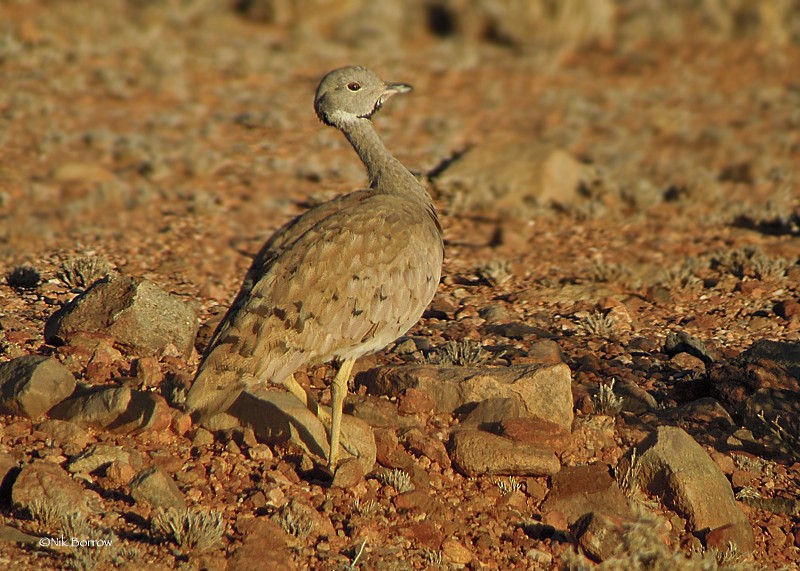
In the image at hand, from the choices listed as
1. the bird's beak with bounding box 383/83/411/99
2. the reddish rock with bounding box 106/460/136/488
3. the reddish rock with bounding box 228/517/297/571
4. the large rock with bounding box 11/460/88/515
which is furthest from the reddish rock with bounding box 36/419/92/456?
the bird's beak with bounding box 383/83/411/99

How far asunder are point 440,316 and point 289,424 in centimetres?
290

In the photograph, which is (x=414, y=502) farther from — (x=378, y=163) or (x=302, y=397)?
(x=378, y=163)

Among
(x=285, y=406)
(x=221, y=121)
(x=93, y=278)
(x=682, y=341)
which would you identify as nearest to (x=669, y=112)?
(x=221, y=121)

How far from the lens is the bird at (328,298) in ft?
19.5

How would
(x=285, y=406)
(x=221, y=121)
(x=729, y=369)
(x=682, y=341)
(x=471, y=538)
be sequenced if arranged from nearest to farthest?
(x=471, y=538) → (x=285, y=406) → (x=729, y=369) → (x=682, y=341) → (x=221, y=121)

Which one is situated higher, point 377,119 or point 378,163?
point 378,163

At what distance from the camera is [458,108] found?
695 inches

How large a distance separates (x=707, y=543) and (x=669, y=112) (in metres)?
12.9

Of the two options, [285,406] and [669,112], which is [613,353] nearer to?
[285,406]

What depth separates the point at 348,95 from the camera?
7.74 meters

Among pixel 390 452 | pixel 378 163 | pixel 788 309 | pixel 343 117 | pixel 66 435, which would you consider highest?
pixel 343 117

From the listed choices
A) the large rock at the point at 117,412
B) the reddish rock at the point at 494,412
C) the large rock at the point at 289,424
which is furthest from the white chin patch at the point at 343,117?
the large rock at the point at 117,412

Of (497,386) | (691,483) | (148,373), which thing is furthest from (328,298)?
(691,483)

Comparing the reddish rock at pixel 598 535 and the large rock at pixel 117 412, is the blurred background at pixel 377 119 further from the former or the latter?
the reddish rock at pixel 598 535
